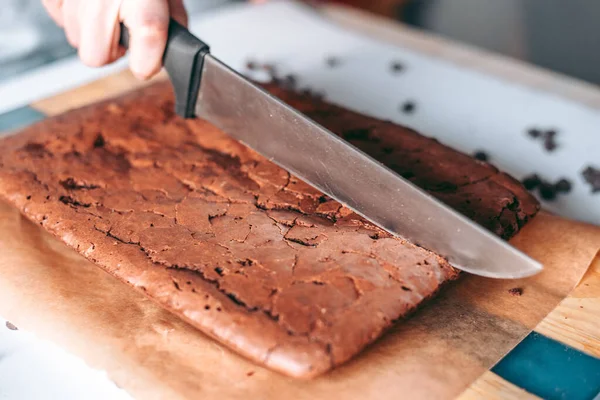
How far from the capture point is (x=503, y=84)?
2871 mm

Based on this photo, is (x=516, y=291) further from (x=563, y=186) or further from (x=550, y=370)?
(x=563, y=186)

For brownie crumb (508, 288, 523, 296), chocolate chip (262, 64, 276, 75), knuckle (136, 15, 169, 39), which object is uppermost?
knuckle (136, 15, 169, 39)

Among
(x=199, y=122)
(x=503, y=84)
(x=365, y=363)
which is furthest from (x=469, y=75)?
(x=365, y=363)

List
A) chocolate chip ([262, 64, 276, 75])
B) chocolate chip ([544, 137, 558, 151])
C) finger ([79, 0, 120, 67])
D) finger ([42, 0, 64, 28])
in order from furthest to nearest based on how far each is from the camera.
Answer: chocolate chip ([262, 64, 276, 75]), chocolate chip ([544, 137, 558, 151]), finger ([42, 0, 64, 28]), finger ([79, 0, 120, 67])

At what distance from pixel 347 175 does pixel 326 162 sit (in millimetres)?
73

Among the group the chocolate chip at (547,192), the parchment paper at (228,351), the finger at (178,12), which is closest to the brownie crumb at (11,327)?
the parchment paper at (228,351)

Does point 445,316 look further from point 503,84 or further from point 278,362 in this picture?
point 503,84

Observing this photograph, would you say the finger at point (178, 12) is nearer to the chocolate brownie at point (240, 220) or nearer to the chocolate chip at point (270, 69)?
the chocolate brownie at point (240, 220)

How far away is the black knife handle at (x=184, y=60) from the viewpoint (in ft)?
6.10

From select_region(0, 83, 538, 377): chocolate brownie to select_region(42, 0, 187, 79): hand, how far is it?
0.26 m

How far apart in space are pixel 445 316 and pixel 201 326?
0.63m

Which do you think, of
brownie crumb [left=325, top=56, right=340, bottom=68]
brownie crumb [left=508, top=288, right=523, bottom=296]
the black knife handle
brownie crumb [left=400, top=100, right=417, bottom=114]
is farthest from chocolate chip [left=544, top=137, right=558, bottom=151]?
the black knife handle

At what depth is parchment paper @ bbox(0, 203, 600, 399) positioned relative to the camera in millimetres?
1434

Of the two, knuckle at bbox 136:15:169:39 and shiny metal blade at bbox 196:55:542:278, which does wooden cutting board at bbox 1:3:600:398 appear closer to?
shiny metal blade at bbox 196:55:542:278
